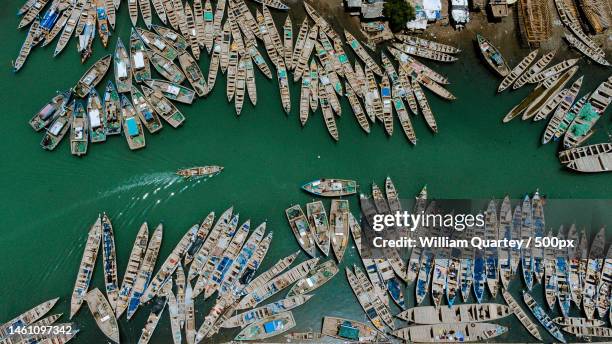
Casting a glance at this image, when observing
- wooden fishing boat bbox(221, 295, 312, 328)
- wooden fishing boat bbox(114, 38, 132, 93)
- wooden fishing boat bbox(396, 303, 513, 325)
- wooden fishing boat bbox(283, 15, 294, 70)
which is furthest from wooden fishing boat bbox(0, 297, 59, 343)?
wooden fishing boat bbox(396, 303, 513, 325)

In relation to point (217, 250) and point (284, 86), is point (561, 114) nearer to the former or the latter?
point (284, 86)

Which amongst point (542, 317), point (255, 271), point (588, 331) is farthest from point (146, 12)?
point (588, 331)

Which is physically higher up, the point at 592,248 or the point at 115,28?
the point at 115,28

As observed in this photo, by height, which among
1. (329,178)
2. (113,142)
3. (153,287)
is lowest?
(153,287)

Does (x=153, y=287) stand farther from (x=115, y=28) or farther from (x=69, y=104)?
(x=115, y=28)

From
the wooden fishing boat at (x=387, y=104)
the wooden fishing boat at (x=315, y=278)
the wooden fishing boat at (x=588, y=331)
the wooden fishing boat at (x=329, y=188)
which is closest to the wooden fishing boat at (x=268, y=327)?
the wooden fishing boat at (x=315, y=278)

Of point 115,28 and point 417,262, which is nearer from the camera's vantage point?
point 417,262

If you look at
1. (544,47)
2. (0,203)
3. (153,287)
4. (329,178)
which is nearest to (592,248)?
(544,47)
